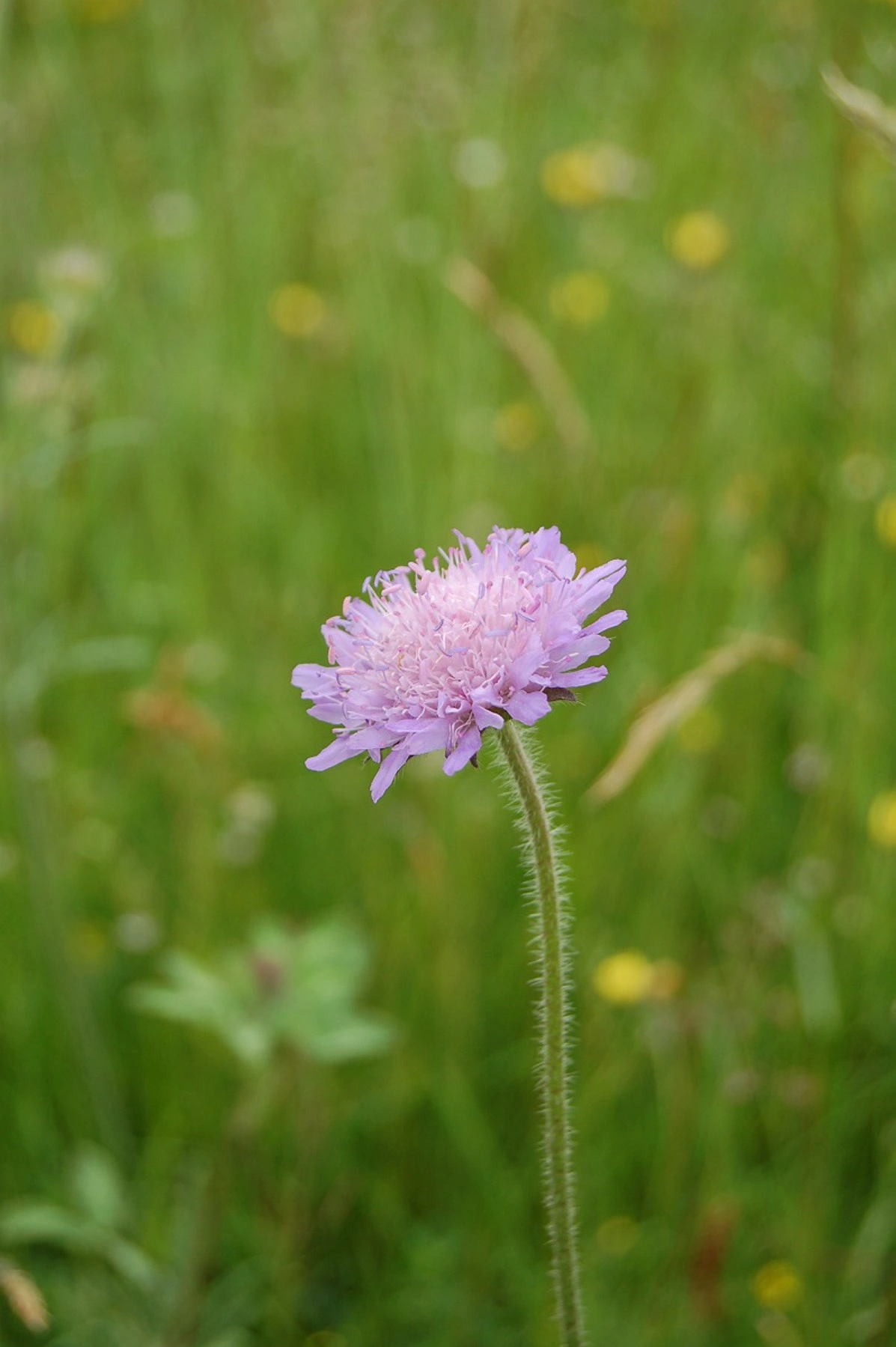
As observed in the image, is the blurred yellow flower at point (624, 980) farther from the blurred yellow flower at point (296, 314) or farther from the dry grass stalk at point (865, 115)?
the blurred yellow flower at point (296, 314)

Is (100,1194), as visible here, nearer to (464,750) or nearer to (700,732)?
(464,750)

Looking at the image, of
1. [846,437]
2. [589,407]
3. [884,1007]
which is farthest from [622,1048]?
[589,407]

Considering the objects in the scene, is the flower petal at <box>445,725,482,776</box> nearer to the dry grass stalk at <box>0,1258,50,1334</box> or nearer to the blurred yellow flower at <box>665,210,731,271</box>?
the dry grass stalk at <box>0,1258,50,1334</box>

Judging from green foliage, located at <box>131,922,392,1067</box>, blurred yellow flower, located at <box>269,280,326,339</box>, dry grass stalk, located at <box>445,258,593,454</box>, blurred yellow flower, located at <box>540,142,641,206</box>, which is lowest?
green foliage, located at <box>131,922,392,1067</box>

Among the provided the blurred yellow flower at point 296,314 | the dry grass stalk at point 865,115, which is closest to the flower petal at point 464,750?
the dry grass stalk at point 865,115

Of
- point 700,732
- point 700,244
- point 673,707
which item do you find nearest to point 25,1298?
point 673,707

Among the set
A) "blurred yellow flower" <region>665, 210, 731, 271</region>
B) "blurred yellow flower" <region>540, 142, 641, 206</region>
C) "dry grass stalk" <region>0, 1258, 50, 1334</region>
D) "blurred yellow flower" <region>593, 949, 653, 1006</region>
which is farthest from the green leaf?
"blurred yellow flower" <region>540, 142, 641, 206</region>

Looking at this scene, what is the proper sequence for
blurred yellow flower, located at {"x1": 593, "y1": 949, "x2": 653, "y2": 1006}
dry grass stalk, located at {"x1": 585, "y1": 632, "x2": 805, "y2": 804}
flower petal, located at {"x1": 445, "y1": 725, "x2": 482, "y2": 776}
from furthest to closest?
blurred yellow flower, located at {"x1": 593, "y1": 949, "x2": 653, "y2": 1006} < dry grass stalk, located at {"x1": 585, "y1": 632, "x2": 805, "y2": 804} < flower petal, located at {"x1": 445, "y1": 725, "x2": 482, "y2": 776}
